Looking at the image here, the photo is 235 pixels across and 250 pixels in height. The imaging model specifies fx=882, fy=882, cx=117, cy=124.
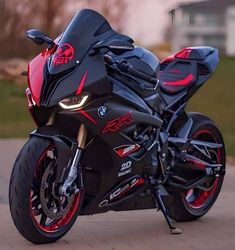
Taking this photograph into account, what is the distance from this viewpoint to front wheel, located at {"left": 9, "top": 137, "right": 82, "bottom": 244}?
6.11m

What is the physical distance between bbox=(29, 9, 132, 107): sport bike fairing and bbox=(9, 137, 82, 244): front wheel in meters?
0.36

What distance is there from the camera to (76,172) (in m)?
6.34

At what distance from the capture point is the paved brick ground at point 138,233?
258 inches

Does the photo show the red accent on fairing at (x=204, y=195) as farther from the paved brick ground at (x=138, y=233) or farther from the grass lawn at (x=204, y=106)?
the grass lawn at (x=204, y=106)

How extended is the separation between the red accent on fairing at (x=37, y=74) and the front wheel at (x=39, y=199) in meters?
0.32

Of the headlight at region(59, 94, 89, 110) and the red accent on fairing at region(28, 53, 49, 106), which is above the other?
the red accent on fairing at region(28, 53, 49, 106)

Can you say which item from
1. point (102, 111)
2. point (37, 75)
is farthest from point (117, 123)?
point (37, 75)

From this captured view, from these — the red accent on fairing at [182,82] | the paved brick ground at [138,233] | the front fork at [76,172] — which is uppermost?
the red accent on fairing at [182,82]

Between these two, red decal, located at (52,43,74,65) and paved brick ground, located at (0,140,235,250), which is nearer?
red decal, located at (52,43,74,65)

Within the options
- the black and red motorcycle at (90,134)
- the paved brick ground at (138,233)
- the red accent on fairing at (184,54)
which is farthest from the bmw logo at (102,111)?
the red accent on fairing at (184,54)

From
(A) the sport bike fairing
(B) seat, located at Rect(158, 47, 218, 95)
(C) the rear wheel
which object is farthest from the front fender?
(C) the rear wheel

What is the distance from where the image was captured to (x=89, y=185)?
6.55 m

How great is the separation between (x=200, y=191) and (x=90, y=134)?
5.82ft

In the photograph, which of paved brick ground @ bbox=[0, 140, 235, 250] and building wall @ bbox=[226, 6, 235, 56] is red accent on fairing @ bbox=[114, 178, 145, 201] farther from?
building wall @ bbox=[226, 6, 235, 56]
